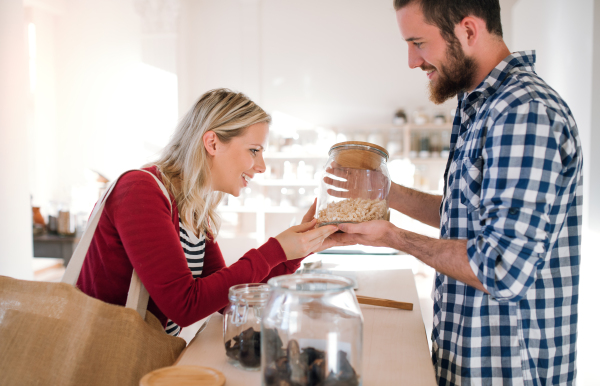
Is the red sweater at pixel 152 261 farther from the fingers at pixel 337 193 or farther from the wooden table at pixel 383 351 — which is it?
the fingers at pixel 337 193

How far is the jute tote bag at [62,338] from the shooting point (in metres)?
0.91

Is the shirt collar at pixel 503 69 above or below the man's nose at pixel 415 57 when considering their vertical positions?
below

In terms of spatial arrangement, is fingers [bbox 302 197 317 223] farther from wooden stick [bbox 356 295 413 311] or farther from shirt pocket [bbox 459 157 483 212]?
shirt pocket [bbox 459 157 483 212]

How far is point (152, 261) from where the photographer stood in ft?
3.77

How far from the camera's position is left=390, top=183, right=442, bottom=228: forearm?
162 cm

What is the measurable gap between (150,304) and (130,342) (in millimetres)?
353

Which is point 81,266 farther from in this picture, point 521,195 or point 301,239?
point 521,195

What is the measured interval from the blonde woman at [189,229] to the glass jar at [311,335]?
1.53ft

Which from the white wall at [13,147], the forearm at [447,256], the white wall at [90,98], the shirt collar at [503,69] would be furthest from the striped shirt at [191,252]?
the white wall at [90,98]

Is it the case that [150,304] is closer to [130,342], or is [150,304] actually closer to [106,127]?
[130,342]

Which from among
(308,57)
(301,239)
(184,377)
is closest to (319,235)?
(301,239)

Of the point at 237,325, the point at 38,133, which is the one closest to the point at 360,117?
the point at 38,133

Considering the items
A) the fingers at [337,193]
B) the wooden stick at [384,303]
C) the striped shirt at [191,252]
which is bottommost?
the wooden stick at [384,303]

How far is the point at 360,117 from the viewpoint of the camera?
5797 millimetres
